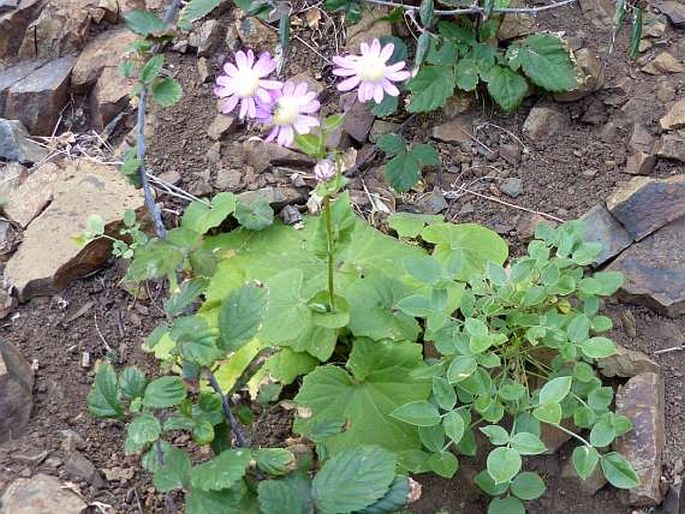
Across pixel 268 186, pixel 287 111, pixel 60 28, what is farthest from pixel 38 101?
pixel 287 111

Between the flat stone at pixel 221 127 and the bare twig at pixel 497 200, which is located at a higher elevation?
the flat stone at pixel 221 127

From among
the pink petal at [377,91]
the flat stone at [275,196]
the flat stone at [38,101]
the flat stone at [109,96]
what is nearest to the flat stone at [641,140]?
the flat stone at [275,196]

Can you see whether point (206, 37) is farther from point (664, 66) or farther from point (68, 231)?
point (664, 66)

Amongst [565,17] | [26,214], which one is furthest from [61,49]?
[565,17]

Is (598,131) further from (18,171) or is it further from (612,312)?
(18,171)

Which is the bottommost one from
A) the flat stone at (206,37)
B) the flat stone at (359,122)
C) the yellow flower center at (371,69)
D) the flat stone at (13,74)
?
the flat stone at (359,122)

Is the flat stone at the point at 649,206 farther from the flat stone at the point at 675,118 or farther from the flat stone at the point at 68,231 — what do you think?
the flat stone at the point at 68,231
